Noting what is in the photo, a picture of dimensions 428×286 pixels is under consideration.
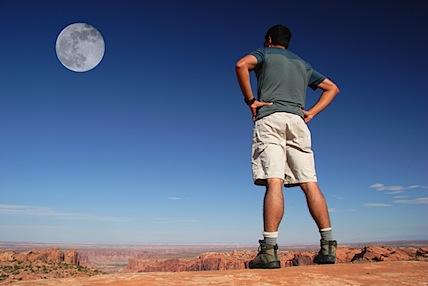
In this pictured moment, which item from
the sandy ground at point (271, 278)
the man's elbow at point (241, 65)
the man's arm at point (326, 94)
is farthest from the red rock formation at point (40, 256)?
the sandy ground at point (271, 278)

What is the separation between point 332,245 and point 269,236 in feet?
3.00

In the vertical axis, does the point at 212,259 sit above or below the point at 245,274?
below

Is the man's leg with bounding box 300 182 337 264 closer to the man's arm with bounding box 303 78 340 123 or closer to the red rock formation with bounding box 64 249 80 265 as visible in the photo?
the man's arm with bounding box 303 78 340 123

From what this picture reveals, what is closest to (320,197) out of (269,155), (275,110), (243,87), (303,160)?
(303,160)

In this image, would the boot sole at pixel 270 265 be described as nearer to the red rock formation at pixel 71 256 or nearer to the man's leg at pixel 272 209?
the man's leg at pixel 272 209

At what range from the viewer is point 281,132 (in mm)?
4359

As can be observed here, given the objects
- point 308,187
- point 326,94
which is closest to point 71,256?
point 326,94

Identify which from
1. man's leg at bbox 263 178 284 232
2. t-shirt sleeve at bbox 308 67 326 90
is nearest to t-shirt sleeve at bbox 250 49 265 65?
t-shirt sleeve at bbox 308 67 326 90

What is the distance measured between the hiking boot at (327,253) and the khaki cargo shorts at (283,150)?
2.47 ft

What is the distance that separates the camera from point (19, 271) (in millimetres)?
57125

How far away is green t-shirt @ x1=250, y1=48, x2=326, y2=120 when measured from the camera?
4449 mm

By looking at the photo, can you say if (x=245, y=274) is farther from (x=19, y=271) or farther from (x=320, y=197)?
(x=19, y=271)

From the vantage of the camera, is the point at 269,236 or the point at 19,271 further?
the point at 19,271

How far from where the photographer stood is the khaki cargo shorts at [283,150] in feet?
13.7
